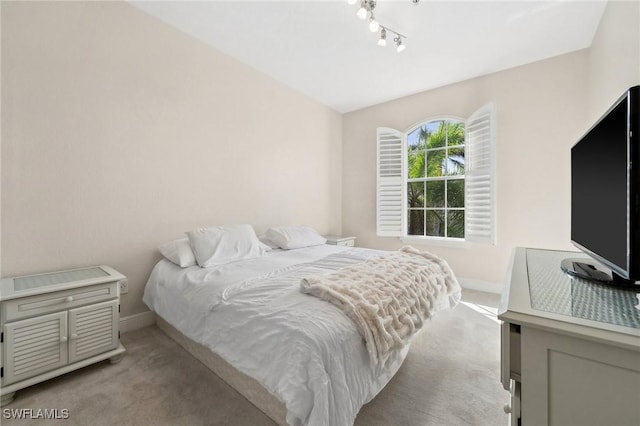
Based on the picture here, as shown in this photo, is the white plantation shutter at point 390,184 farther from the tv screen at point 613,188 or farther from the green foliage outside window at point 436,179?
the tv screen at point 613,188

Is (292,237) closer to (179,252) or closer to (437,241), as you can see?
(179,252)

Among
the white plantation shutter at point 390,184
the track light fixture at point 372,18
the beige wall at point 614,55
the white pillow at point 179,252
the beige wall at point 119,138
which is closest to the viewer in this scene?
the beige wall at point 614,55

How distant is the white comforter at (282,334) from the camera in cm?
104

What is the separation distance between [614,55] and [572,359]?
97.9 inches

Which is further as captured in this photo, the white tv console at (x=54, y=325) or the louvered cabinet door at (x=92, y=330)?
the louvered cabinet door at (x=92, y=330)

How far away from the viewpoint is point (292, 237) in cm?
305

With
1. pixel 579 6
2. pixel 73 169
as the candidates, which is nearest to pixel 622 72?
pixel 579 6

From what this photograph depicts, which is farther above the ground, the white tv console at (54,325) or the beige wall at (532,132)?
the beige wall at (532,132)

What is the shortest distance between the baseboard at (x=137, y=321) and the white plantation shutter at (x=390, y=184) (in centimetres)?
312

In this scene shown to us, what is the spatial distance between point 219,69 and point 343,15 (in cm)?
146

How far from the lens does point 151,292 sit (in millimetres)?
2158

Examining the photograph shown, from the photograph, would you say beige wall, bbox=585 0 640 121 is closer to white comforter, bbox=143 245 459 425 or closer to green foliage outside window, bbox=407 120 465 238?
green foliage outside window, bbox=407 120 465 238

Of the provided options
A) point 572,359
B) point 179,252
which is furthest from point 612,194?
point 179,252

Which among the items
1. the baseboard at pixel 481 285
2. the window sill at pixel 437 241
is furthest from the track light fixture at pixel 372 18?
the baseboard at pixel 481 285
